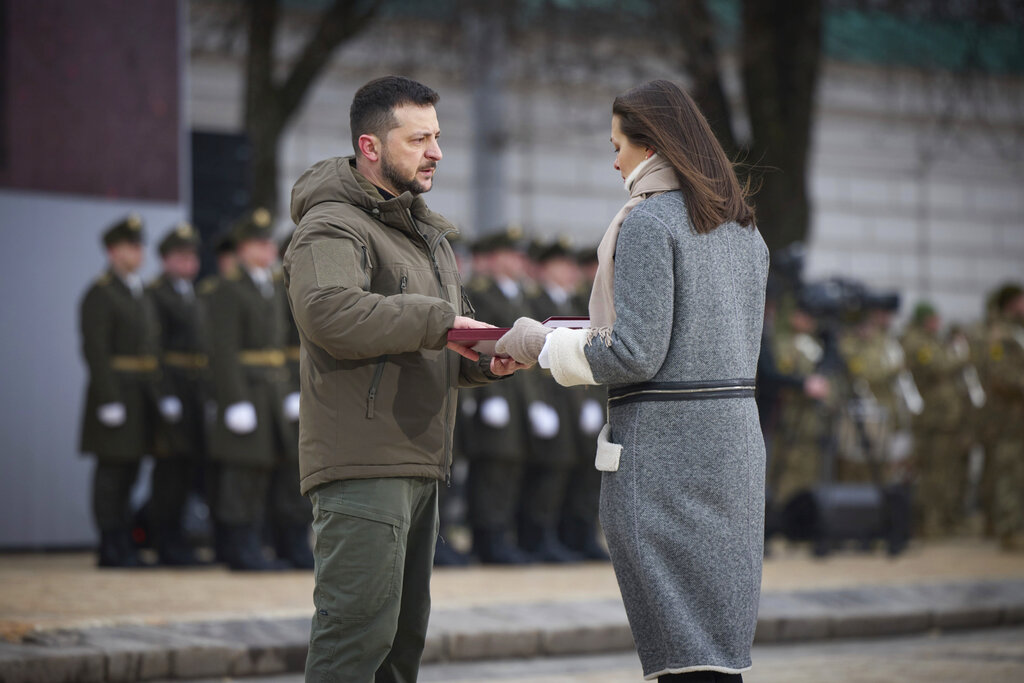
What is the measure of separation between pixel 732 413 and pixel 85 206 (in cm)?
784

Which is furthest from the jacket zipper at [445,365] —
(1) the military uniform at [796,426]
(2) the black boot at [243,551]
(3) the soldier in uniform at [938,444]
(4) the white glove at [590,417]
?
(3) the soldier in uniform at [938,444]

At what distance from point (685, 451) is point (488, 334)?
1.97 ft

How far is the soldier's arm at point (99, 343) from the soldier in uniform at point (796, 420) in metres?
5.18

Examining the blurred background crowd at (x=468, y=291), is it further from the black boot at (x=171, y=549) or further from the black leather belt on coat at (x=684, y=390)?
the black leather belt on coat at (x=684, y=390)

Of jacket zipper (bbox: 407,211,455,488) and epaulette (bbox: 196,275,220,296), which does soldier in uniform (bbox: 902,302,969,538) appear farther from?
jacket zipper (bbox: 407,211,455,488)

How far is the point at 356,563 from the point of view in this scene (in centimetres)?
398

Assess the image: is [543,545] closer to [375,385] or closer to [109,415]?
[109,415]

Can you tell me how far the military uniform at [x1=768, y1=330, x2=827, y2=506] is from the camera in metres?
12.3

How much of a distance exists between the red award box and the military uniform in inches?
322

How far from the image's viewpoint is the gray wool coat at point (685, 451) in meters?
3.79

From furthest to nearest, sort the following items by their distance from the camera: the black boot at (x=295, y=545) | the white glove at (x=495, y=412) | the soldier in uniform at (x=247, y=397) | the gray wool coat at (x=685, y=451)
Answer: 1. the white glove at (x=495, y=412)
2. the black boot at (x=295, y=545)
3. the soldier in uniform at (x=247, y=397)
4. the gray wool coat at (x=685, y=451)

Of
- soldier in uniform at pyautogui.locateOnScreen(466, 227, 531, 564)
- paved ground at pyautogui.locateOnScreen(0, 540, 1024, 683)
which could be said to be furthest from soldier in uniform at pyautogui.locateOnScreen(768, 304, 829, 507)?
soldier in uniform at pyautogui.locateOnScreen(466, 227, 531, 564)

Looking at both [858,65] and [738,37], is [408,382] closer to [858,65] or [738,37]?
[738,37]

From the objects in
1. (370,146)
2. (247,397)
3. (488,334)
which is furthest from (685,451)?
(247,397)
